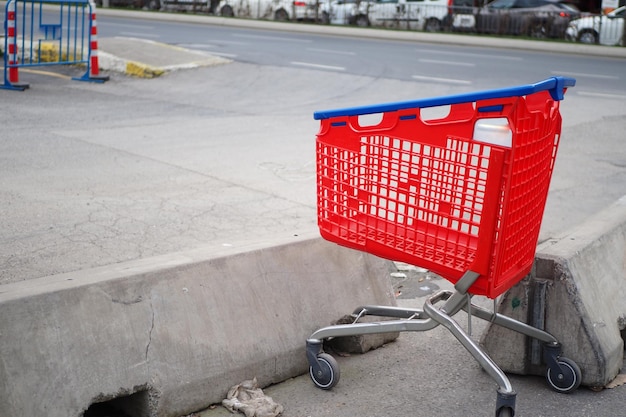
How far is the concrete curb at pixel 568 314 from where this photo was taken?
375 cm

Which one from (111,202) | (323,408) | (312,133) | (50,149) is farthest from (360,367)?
(312,133)

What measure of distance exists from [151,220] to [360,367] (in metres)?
2.46

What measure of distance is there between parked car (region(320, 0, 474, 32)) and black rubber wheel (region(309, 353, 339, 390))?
23.6 metres

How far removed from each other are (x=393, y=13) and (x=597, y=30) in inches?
257

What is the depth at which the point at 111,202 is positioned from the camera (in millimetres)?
6281

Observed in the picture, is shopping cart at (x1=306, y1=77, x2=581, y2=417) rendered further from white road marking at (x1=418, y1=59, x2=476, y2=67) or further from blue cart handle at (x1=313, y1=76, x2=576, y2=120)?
white road marking at (x1=418, y1=59, x2=476, y2=67)

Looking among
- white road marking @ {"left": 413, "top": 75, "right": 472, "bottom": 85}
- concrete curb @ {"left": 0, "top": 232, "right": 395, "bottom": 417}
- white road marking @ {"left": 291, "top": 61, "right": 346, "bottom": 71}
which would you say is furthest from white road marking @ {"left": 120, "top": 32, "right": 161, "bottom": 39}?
concrete curb @ {"left": 0, "top": 232, "right": 395, "bottom": 417}

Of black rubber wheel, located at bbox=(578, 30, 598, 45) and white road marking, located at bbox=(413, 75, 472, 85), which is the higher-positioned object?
black rubber wheel, located at bbox=(578, 30, 598, 45)

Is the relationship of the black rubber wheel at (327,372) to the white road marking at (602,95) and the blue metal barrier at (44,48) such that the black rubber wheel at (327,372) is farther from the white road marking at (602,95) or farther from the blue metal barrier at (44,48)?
the white road marking at (602,95)

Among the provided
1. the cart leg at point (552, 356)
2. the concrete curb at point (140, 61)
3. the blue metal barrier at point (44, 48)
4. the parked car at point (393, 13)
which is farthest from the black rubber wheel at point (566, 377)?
the parked car at point (393, 13)

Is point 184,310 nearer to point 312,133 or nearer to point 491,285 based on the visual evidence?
point 491,285

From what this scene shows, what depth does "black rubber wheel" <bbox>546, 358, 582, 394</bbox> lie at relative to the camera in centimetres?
371

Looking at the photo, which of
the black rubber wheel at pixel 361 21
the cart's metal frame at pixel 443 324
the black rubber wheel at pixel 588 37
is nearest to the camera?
the cart's metal frame at pixel 443 324

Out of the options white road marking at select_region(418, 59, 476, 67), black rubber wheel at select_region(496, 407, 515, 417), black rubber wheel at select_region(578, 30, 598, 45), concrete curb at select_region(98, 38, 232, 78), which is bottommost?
black rubber wheel at select_region(496, 407, 515, 417)
